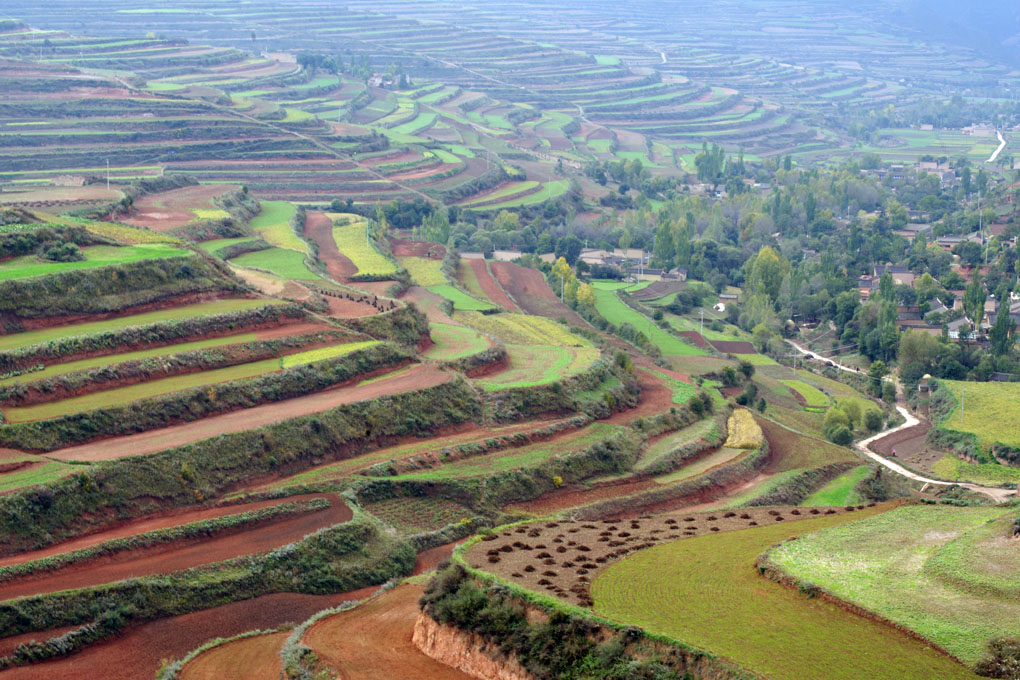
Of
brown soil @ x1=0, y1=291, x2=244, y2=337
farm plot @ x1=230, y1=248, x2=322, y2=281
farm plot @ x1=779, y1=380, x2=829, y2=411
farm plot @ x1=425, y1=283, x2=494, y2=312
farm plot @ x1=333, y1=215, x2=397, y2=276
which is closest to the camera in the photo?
brown soil @ x1=0, y1=291, x2=244, y2=337

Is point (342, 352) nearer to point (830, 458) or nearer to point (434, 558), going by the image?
point (434, 558)

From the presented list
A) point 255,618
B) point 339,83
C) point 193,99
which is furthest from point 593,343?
point 339,83

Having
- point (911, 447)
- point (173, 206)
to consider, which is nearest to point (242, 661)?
point (911, 447)

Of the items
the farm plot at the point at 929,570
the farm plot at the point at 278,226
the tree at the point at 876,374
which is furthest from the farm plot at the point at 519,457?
the tree at the point at 876,374

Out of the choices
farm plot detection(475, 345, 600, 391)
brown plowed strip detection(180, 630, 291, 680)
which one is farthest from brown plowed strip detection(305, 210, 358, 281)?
brown plowed strip detection(180, 630, 291, 680)

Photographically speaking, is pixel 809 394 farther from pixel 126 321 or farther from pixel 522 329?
pixel 126 321

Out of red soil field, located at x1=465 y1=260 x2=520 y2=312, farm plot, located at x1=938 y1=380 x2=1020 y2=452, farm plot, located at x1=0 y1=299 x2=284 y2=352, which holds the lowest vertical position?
farm plot, located at x1=938 y1=380 x2=1020 y2=452

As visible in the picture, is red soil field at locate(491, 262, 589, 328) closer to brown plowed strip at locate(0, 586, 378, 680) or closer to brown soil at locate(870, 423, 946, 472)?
brown soil at locate(870, 423, 946, 472)
